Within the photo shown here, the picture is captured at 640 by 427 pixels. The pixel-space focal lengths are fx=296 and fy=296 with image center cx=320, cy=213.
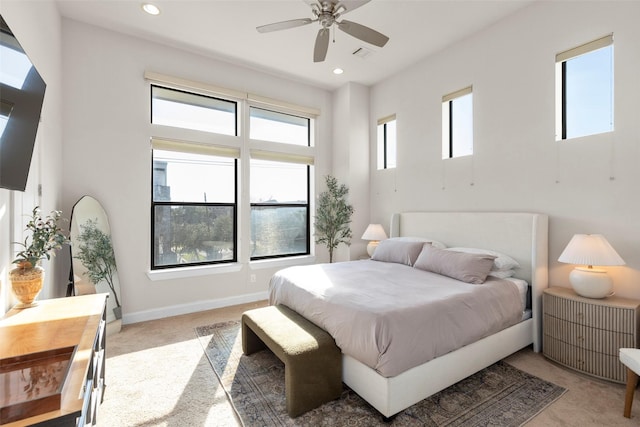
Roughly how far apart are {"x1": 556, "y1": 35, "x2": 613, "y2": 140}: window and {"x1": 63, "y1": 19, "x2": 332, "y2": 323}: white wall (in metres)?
3.87

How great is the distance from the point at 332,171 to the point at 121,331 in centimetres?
355

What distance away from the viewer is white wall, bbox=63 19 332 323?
316 cm

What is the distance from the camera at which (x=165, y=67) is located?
363cm

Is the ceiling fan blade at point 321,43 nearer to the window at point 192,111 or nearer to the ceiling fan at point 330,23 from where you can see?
the ceiling fan at point 330,23

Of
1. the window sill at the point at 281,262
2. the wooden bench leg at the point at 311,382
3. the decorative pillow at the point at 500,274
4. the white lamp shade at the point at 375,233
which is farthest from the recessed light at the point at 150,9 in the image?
the decorative pillow at the point at 500,274

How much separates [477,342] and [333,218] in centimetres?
271

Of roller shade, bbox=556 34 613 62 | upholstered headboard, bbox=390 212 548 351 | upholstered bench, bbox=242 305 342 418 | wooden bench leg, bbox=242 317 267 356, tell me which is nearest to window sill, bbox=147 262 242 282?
wooden bench leg, bbox=242 317 267 356

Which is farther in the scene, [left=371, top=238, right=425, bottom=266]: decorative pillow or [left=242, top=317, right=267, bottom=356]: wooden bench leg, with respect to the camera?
[left=371, top=238, right=425, bottom=266]: decorative pillow

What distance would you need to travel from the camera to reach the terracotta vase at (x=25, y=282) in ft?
5.63

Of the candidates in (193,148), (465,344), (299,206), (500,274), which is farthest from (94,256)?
(500,274)

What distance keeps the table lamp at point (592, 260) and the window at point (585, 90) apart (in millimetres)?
1010

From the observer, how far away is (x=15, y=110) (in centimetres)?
161

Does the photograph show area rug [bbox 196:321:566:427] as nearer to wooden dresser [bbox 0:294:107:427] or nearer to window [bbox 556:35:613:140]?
wooden dresser [bbox 0:294:107:427]

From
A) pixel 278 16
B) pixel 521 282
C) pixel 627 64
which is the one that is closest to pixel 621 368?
pixel 521 282
